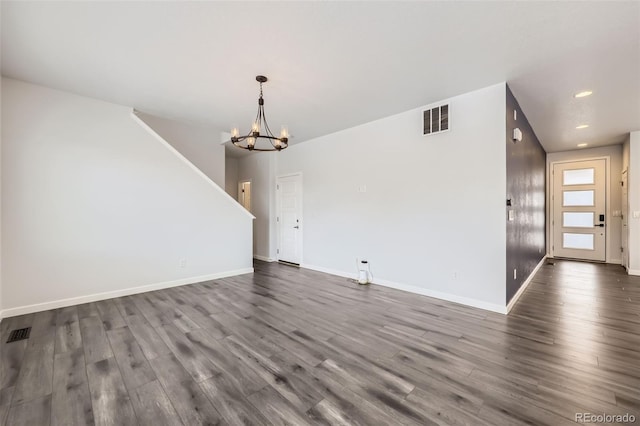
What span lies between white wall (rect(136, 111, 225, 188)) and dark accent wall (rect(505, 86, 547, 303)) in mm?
5072

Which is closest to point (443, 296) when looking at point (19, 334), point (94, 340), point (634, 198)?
point (94, 340)

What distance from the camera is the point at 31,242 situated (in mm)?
3381

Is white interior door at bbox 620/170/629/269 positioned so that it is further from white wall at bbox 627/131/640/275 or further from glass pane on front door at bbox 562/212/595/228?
glass pane on front door at bbox 562/212/595/228

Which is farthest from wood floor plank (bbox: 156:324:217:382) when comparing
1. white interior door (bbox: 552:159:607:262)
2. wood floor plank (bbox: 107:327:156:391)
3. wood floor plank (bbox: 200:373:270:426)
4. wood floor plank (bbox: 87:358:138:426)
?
white interior door (bbox: 552:159:607:262)

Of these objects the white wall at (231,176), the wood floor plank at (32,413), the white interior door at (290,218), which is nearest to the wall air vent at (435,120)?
the white interior door at (290,218)

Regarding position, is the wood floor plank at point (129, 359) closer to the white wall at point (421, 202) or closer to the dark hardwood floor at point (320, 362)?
the dark hardwood floor at point (320, 362)

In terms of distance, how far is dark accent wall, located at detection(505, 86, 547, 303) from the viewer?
11.4 feet

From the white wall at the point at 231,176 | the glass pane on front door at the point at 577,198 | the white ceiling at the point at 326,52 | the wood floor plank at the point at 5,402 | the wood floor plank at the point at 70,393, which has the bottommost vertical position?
the wood floor plank at the point at 70,393

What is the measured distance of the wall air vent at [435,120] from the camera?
377 centimetres

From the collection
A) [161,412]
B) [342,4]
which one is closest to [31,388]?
[161,412]

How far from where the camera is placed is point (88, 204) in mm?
3752

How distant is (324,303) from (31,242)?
12.4 feet

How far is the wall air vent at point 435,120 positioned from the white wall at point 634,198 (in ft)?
14.8

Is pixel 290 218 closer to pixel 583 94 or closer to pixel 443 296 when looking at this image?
pixel 443 296
